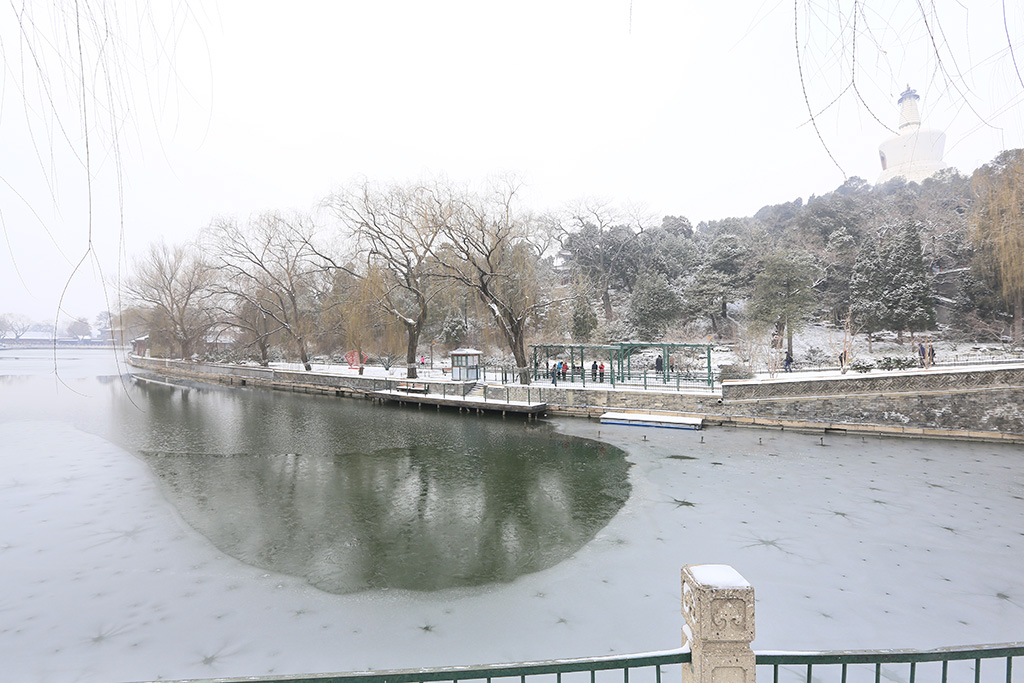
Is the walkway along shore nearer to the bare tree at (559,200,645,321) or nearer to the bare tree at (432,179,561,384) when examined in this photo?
the bare tree at (432,179,561,384)

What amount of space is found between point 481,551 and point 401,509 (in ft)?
8.71

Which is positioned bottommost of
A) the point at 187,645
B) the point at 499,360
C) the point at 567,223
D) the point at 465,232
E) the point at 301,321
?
the point at 187,645

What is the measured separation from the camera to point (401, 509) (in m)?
10.0

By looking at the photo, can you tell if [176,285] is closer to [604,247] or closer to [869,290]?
[604,247]

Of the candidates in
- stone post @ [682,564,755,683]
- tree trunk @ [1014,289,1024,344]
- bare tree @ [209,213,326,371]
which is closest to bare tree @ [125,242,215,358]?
bare tree @ [209,213,326,371]

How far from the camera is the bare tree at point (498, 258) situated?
927 inches

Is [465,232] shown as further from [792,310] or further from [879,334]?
[879,334]

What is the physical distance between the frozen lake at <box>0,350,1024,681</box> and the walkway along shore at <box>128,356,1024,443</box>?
120 centimetres

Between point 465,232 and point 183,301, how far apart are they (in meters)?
30.5

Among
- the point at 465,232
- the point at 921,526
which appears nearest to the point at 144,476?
the point at 465,232

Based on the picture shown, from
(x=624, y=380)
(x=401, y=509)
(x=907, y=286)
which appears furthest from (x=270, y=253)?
(x=907, y=286)

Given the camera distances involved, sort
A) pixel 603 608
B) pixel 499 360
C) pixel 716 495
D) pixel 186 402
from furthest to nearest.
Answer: pixel 499 360
pixel 186 402
pixel 716 495
pixel 603 608

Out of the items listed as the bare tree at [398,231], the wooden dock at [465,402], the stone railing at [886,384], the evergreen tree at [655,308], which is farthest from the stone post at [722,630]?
the evergreen tree at [655,308]

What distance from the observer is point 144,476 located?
12492mm
